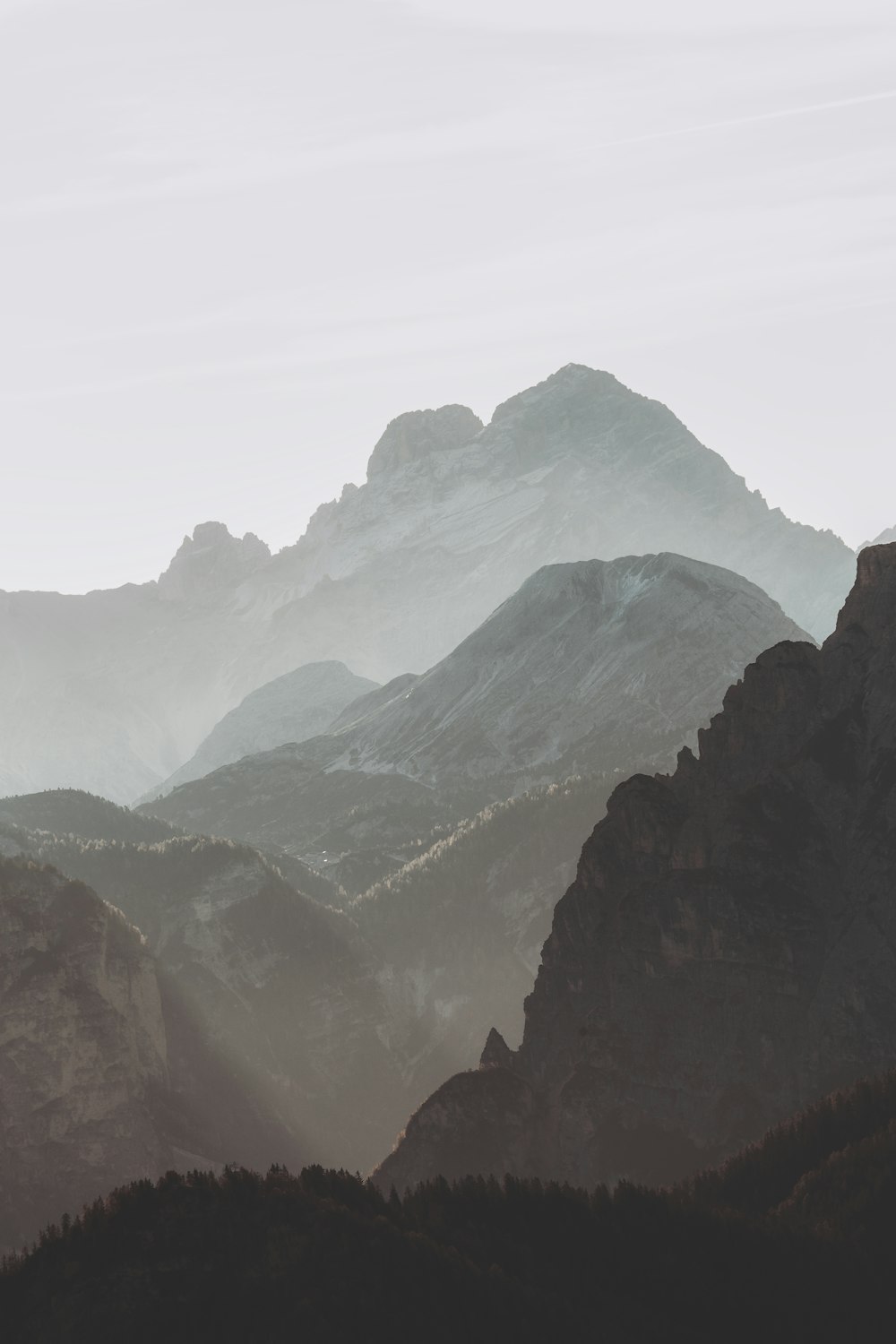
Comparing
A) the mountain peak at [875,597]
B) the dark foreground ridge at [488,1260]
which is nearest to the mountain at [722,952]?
the mountain peak at [875,597]

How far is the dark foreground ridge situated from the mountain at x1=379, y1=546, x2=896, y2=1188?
14.7 meters

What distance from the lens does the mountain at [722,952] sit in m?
138

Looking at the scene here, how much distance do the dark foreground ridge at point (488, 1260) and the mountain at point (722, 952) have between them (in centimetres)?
1468

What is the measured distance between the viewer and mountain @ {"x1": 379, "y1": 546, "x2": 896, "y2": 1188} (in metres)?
138

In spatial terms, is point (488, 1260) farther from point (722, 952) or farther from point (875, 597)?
point (875, 597)

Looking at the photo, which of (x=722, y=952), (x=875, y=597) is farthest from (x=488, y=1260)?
(x=875, y=597)

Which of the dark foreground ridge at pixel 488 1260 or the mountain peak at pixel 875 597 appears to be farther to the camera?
the mountain peak at pixel 875 597

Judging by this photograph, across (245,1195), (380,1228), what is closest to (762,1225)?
(380,1228)

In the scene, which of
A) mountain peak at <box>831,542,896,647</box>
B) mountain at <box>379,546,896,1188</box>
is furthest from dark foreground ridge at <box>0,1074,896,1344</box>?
mountain peak at <box>831,542,896,647</box>

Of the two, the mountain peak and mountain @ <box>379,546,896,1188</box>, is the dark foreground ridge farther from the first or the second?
the mountain peak

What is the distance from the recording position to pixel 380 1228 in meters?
107

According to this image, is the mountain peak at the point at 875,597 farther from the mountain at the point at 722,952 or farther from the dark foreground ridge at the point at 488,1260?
the dark foreground ridge at the point at 488,1260

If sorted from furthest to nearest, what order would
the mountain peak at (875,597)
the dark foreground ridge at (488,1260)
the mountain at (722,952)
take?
the mountain peak at (875,597)
the mountain at (722,952)
the dark foreground ridge at (488,1260)

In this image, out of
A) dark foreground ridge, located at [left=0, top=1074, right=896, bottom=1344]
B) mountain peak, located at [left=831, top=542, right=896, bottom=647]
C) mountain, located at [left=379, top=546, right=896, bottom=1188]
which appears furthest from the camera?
mountain peak, located at [left=831, top=542, right=896, bottom=647]
